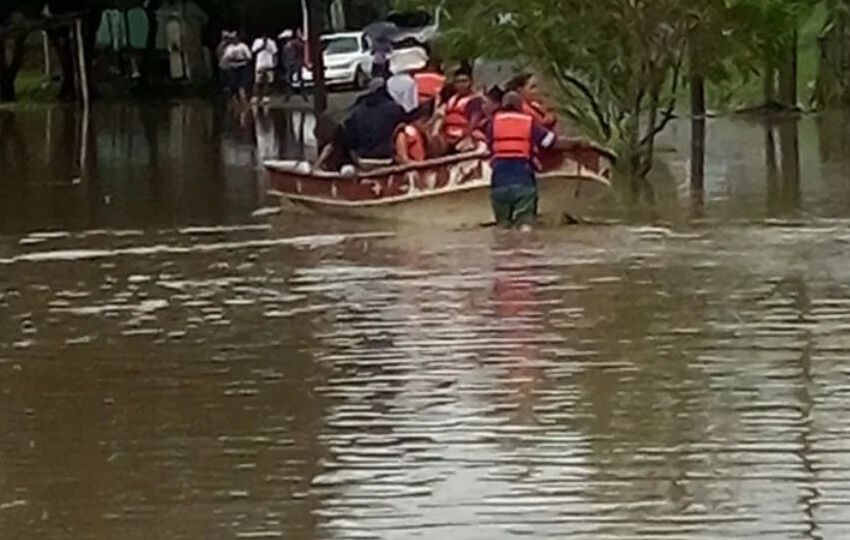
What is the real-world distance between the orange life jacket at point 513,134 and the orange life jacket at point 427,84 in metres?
5.37

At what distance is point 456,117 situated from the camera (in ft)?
75.9

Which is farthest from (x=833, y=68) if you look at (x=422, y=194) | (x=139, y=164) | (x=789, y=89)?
(x=422, y=194)

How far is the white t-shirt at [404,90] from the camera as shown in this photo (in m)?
25.0

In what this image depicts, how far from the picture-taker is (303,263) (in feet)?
59.2

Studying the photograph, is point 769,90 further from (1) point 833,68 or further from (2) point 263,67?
(2) point 263,67

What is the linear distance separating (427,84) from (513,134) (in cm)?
626

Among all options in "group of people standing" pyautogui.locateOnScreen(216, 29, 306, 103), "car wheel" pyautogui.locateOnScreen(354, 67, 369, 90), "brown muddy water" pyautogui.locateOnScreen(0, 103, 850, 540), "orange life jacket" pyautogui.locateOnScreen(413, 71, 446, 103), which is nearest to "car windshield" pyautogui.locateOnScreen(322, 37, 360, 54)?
"group of people standing" pyautogui.locateOnScreen(216, 29, 306, 103)

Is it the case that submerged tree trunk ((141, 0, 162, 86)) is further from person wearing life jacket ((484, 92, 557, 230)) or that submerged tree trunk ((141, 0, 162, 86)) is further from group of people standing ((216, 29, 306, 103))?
person wearing life jacket ((484, 92, 557, 230))

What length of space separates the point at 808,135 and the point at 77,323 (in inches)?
923

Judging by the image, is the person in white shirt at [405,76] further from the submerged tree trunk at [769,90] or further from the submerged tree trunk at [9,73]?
the submerged tree trunk at [9,73]

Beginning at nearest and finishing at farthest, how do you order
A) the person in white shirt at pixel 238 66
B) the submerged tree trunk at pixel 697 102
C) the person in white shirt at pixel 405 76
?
the person in white shirt at pixel 405 76 → the submerged tree trunk at pixel 697 102 → the person in white shirt at pixel 238 66

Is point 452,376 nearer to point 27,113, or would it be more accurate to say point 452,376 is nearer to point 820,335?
point 820,335

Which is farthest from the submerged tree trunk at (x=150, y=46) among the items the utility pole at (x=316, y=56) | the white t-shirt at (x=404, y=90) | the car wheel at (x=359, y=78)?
the white t-shirt at (x=404, y=90)

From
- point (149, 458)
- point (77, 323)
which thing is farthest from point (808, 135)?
point (149, 458)
